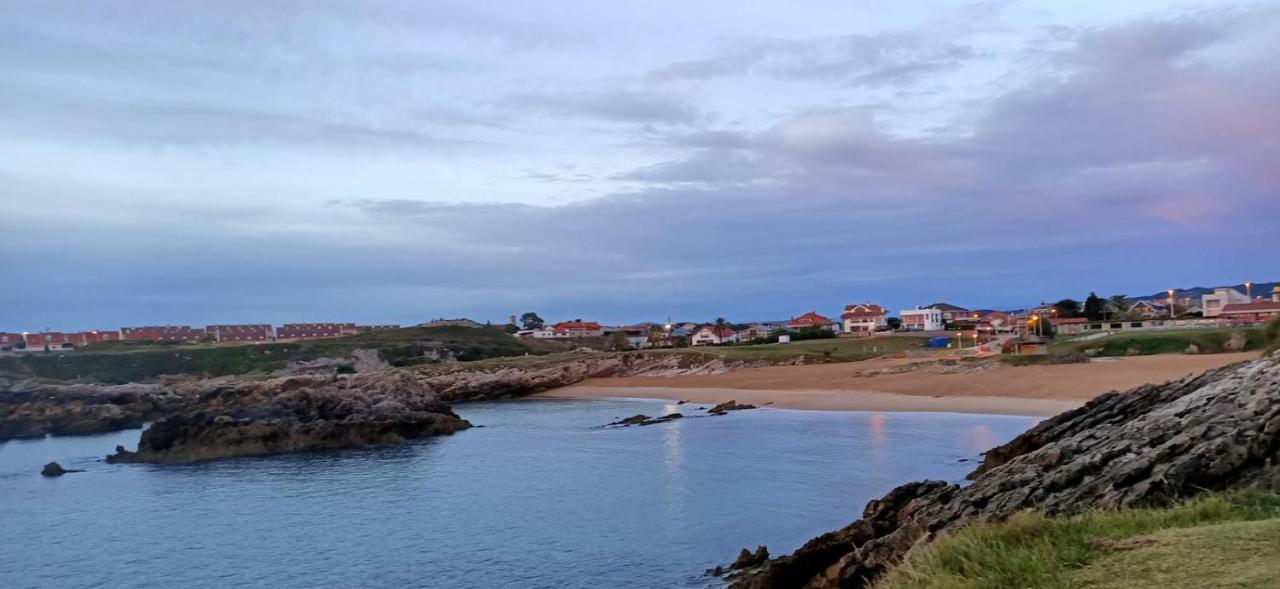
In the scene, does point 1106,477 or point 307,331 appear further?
point 307,331

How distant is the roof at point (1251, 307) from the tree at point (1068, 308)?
27.0 m

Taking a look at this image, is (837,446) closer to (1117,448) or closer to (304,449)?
(1117,448)

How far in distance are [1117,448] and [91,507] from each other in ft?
104

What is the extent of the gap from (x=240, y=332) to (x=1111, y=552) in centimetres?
19300

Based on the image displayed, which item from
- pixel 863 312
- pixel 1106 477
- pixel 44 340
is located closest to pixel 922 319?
pixel 863 312

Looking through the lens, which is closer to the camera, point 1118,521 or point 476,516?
point 1118,521

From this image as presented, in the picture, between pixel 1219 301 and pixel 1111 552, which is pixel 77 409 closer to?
pixel 1111 552

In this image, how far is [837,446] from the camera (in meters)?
32.9

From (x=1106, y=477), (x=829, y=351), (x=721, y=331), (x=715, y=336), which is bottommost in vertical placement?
(x=829, y=351)

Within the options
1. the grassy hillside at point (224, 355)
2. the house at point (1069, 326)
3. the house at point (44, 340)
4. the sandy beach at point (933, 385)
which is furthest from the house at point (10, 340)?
the house at point (1069, 326)

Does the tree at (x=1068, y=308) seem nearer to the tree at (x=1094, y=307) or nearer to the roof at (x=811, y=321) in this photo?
the tree at (x=1094, y=307)

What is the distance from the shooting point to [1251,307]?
82.6 meters

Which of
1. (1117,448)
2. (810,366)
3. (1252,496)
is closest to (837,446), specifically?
(1117,448)

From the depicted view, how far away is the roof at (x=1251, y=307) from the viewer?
79.3 m
